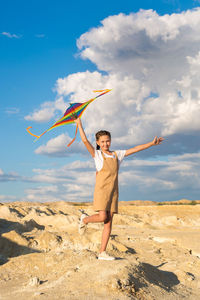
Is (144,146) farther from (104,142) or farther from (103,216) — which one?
(103,216)

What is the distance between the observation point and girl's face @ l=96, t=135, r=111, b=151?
443 cm

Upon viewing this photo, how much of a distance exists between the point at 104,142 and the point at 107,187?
63 cm

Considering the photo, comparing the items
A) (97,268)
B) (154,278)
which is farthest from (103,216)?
(154,278)

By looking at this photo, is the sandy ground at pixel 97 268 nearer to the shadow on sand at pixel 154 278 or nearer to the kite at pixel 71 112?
the shadow on sand at pixel 154 278

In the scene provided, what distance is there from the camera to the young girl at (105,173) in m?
4.30

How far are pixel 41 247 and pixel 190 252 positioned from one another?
157 inches

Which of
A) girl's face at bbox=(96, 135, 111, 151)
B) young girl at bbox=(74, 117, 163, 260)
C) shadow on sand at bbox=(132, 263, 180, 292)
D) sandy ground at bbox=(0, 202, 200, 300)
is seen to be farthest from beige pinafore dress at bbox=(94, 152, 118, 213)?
shadow on sand at bbox=(132, 263, 180, 292)

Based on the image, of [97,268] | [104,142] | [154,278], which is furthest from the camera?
[154,278]

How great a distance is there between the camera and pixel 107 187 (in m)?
4.31

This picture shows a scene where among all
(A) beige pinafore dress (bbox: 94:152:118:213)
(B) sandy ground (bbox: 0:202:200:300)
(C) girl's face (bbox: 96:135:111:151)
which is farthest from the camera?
(C) girl's face (bbox: 96:135:111:151)

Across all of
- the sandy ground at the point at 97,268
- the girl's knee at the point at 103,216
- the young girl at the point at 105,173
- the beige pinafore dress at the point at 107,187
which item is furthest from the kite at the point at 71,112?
the sandy ground at the point at 97,268

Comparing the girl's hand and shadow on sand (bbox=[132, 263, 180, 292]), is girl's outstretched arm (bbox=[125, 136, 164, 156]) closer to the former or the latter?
the girl's hand

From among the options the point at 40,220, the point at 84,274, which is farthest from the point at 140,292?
the point at 40,220

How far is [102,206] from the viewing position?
14.0 ft
